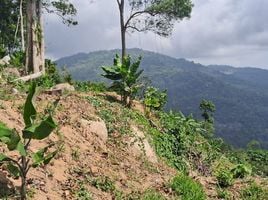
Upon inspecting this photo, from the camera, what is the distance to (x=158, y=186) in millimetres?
10086

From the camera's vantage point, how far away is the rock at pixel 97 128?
37.3 feet

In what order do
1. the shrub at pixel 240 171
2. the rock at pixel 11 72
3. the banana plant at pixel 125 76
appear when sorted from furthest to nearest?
the rock at pixel 11 72 < the banana plant at pixel 125 76 < the shrub at pixel 240 171

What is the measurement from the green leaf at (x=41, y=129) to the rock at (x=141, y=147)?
17.8ft

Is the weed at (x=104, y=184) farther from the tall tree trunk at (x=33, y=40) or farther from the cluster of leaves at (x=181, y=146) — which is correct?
the tall tree trunk at (x=33, y=40)

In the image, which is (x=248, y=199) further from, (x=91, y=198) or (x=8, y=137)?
(x=8, y=137)

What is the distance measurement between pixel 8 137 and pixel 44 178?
1771 mm

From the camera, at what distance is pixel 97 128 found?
11.6 meters

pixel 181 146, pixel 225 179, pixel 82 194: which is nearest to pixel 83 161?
pixel 82 194

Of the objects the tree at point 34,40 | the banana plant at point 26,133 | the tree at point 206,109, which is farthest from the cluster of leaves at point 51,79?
the tree at point 206,109

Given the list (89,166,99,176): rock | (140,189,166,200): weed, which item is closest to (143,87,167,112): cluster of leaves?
(89,166,99,176): rock

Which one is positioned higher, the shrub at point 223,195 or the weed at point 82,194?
→ the weed at point 82,194

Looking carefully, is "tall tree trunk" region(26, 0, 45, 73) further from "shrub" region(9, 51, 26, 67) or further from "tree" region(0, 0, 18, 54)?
"tree" region(0, 0, 18, 54)

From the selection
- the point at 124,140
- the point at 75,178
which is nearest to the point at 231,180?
the point at 124,140

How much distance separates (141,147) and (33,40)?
8.33 metres
